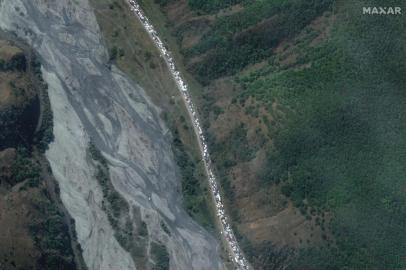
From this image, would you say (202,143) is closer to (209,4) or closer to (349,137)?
(349,137)

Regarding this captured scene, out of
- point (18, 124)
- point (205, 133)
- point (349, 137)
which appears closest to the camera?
point (18, 124)

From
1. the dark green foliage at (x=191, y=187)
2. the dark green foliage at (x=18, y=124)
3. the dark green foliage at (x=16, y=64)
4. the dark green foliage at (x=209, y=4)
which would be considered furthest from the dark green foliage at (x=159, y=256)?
the dark green foliage at (x=209, y=4)

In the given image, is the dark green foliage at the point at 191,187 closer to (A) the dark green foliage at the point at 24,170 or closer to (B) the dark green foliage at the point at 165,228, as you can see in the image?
(B) the dark green foliage at the point at 165,228

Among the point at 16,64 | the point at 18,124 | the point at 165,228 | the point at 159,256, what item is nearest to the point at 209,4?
the point at 16,64

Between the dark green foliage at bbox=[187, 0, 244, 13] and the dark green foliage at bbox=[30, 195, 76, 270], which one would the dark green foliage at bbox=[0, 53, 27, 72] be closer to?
the dark green foliage at bbox=[30, 195, 76, 270]

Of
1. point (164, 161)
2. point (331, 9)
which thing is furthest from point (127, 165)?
point (331, 9)
